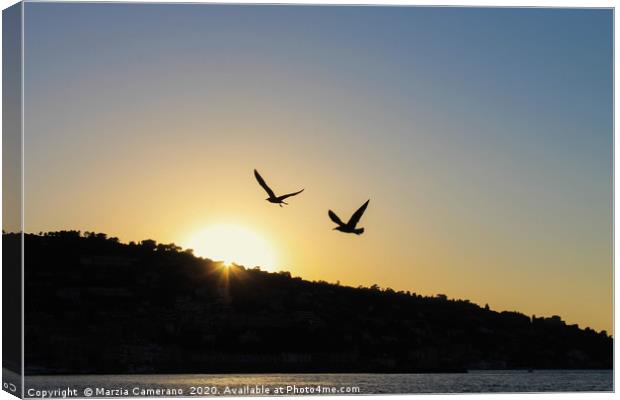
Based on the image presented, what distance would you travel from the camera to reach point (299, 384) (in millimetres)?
19781

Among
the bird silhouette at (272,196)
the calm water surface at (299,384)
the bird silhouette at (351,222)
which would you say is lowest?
the calm water surface at (299,384)

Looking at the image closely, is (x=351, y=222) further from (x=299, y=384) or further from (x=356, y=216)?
(x=299, y=384)

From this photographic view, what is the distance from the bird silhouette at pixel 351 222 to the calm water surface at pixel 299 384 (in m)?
2.03

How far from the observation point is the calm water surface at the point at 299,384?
18.2m

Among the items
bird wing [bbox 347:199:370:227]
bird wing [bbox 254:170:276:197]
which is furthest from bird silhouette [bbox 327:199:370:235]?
bird wing [bbox 254:170:276:197]

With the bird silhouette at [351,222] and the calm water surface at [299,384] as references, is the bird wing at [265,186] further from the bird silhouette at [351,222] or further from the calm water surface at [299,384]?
the calm water surface at [299,384]

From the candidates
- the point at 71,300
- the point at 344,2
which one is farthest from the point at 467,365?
the point at 344,2

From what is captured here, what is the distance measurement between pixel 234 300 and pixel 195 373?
13.4ft

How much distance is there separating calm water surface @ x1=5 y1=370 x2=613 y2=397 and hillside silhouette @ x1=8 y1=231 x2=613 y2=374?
1.68 ft

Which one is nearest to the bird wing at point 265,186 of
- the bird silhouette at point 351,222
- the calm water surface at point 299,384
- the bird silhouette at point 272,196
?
the bird silhouette at point 272,196

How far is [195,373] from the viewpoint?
3688 cm

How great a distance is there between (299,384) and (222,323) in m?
25.8

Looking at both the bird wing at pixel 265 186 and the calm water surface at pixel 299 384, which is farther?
the bird wing at pixel 265 186

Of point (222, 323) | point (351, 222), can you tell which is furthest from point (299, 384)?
point (222, 323)
